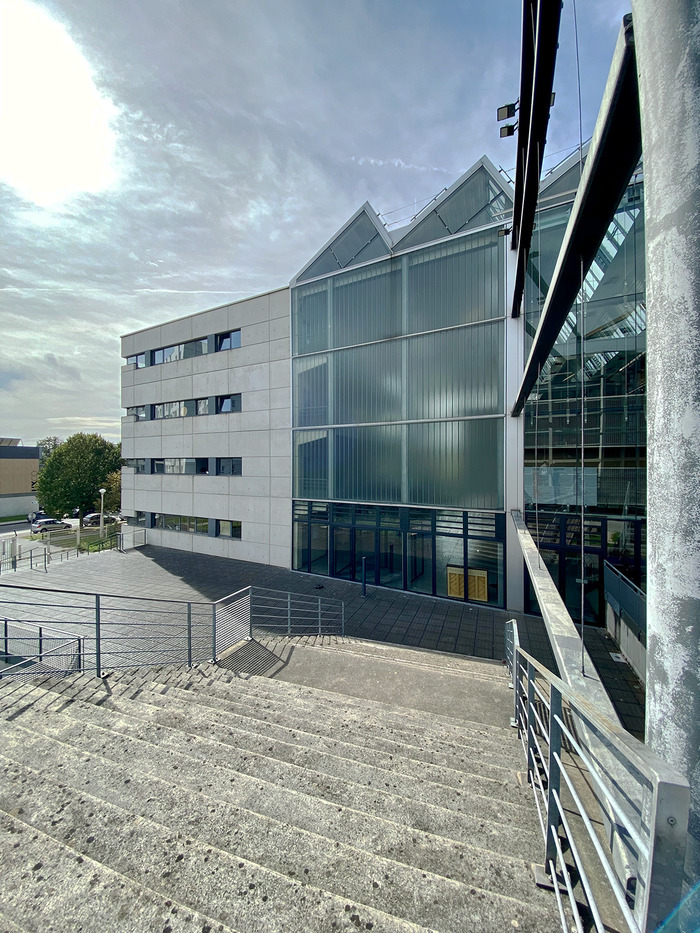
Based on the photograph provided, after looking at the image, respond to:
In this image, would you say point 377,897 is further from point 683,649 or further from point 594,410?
point 594,410

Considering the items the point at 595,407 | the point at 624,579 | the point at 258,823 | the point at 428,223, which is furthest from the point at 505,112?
the point at 258,823

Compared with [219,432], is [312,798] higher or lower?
lower

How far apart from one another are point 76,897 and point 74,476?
35.7m

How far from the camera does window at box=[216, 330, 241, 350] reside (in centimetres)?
1686

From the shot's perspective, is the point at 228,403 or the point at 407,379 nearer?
the point at 407,379

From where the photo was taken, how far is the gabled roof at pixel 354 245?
42.0ft

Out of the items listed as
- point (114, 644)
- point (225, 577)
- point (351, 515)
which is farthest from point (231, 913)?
point (225, 577)

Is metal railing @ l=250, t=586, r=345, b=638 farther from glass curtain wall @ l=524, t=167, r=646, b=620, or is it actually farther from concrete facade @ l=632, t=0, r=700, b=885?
concrete facade @ l=632, t=0, r=700, b=885

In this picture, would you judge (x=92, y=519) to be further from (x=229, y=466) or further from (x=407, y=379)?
(x=407, y=379)

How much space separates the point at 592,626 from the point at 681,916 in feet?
31.5

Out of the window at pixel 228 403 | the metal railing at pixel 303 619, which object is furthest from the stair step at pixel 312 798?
the window at pixel 228 403

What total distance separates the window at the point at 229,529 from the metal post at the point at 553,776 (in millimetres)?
15640

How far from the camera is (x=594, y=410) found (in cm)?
496

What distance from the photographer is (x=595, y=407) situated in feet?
16.1
